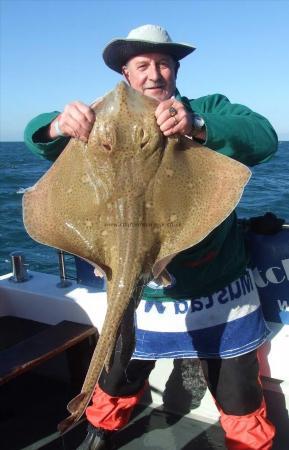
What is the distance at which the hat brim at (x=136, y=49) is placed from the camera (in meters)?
2.68

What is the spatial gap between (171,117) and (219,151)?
18.5 inches

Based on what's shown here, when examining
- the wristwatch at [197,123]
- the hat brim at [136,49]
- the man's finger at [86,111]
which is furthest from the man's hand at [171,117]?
the hat brim at [136,49]

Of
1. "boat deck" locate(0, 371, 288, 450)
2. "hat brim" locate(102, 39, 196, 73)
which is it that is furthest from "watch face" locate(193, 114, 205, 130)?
"boat deck" locate(0, 371, 288, 450)

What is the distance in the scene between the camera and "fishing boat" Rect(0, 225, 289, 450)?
3385 mm

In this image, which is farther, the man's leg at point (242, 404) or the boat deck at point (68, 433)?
the boat deck at point (68, 433)

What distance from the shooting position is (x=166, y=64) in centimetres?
273

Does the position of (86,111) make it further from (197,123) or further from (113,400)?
(113,400)

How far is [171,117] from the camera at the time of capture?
209 centimetres

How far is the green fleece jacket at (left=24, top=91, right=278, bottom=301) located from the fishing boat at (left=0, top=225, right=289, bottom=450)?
0.69 metres

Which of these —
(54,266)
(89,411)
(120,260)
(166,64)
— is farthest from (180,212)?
(54,266)

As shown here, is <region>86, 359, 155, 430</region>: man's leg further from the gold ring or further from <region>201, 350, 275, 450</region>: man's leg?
the gold ring

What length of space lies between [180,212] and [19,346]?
2.09m

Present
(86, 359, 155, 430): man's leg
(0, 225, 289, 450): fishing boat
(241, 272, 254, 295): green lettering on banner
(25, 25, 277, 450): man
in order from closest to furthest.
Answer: (25, 25, 277, 450): man
(241, 272, 254, 295): green lettering on banner
(86, 359, 155, 430): man's leg
(0, 225, 289, 450): fishing boat

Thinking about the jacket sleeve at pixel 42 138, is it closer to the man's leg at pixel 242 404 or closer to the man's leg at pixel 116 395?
the man's leg at pixel 116 395
